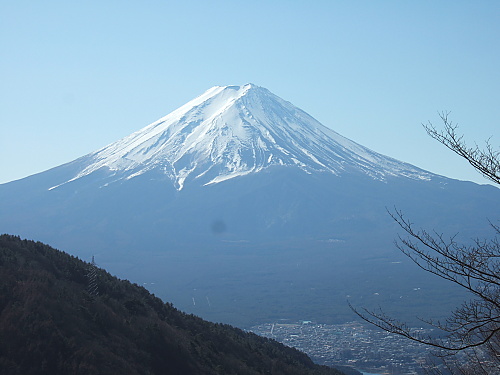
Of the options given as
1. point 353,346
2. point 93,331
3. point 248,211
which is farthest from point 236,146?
point 93,331

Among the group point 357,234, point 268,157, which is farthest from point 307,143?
point 357,234

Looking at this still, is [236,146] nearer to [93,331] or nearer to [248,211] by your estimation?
[248,211]

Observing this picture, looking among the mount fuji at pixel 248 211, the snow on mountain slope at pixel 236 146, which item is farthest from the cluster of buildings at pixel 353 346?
the snow on mountain slope at pixel 236 146

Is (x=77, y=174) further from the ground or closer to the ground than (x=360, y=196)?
further from the ground

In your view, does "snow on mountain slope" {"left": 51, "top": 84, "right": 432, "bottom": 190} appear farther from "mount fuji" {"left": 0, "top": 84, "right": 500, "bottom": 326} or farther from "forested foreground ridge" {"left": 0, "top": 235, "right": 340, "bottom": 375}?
"forested foreground ridge" {"left": 0, "top": 235, "right": 340, "bottom": 375}

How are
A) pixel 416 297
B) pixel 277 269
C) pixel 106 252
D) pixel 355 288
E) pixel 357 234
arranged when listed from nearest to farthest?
pixel 416 297 → pixel 355 288 → pixel 277 269 → pixel 106 252 → pixel 357 234

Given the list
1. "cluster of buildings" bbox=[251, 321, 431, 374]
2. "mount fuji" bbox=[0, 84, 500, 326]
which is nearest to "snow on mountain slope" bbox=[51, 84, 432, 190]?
"mount fuji" bbox=[0, 84, 500, 326]

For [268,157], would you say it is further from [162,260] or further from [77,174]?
[162,260]
